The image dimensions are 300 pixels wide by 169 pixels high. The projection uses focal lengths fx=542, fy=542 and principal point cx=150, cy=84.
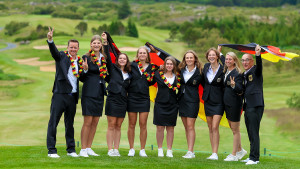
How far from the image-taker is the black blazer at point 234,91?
34.0 ft

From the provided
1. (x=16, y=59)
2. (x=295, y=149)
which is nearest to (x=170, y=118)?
(x=295, y=149)

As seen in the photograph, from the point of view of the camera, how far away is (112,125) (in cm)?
1077

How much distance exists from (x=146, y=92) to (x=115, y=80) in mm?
664

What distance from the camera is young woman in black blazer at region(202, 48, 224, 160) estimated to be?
34.8 ft

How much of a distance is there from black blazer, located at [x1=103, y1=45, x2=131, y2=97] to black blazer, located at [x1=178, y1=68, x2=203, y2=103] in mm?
A: 1104

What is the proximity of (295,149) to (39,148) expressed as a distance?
1689 cm

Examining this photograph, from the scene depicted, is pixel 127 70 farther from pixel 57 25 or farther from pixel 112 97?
pixel 57 25

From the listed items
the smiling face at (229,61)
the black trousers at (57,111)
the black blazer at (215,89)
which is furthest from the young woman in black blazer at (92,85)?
the smiling face at (229,61)

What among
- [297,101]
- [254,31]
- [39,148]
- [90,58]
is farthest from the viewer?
[254,31]

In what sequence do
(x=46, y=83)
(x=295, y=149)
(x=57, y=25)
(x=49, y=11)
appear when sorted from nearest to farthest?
1. (x=295, y=149)
2. (x=46, y=83)
3. (x=57, y=25)
4. (x=49, y=11)

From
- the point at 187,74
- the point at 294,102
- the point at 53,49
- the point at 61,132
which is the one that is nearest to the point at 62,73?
the point at 53,49

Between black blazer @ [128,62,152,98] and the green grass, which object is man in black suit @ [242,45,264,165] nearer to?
the green grass

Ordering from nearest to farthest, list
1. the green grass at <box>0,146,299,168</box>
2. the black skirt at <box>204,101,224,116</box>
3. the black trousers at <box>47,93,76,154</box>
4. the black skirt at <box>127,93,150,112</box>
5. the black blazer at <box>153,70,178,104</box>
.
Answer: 1. the green grass at <box>0,146,299,168</box>
2. the black trousers at <box>47,93,76,154</box>
3. the black skirt at <box>204,101,224,116</box>
4. the black skirt at <box>127,93,150,112</box>
5. the black blazer at <box>153,70,178,104</box>

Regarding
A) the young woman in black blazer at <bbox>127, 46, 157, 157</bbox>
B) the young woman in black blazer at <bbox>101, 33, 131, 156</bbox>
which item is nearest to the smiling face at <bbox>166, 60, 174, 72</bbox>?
the young woman in black blazer at <bbox>127, 46, 157, 157</bbox>
